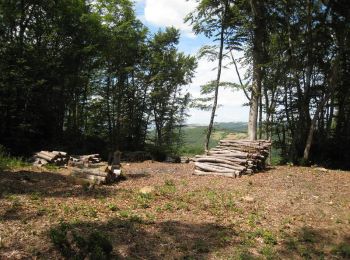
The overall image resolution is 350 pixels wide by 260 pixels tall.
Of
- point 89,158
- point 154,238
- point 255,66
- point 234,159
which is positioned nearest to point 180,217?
point 154,238

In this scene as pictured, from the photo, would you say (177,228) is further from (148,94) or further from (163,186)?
(148,94)

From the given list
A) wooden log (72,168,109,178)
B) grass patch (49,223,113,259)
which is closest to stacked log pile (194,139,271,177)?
wooden log (72,168,109,178)

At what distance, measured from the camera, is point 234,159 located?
15.1 meters

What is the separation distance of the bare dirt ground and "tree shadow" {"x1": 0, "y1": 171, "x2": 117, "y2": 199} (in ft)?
0.09

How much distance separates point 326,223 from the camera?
8945mm

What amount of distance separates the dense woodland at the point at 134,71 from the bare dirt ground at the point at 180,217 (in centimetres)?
720

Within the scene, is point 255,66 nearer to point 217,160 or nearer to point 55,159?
point 217,160

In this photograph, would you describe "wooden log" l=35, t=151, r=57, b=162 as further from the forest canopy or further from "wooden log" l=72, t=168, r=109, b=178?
"wooden log" l=72, t=168, r=109, b=178

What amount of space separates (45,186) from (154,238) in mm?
5184

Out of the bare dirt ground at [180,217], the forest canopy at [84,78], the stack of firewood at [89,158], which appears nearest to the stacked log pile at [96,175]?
the bare dirt ground at [180,217]

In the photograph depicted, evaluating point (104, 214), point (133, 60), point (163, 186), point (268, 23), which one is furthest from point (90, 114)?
point (104, 214)

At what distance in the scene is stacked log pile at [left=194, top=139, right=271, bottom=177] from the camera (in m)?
14.7

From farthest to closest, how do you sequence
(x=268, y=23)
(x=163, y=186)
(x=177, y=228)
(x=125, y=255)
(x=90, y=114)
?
(x=90, y=114) → (x=268, y=23) → (x=163, y=186) → (x=177, y=228) → (x=125, y=255)

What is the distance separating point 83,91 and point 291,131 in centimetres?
1533
